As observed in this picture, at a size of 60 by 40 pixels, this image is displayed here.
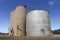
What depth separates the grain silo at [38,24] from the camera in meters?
19.1

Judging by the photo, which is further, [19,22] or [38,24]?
[19,22]

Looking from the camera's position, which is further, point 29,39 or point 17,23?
point 17,23

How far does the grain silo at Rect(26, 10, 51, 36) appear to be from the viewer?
1909 centimetres

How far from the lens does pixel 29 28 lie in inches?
797

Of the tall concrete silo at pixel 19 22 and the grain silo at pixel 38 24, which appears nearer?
the grain silo at pixel 38 24

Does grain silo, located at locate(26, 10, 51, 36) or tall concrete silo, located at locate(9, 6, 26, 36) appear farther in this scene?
tall concrete silo, located at locate(9, 6, 26, 36)

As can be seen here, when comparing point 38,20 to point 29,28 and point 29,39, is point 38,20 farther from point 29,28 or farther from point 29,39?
point 29,39

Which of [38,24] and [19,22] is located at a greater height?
[19,22]

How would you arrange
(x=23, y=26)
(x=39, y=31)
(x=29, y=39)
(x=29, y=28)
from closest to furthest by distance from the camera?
(x=29, y=39) < (x=39, y=31) < (x=29, y=28) < (x=23, y=26)

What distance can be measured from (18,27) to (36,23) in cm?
568

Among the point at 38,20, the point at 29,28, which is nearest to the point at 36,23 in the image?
the point at 38,20

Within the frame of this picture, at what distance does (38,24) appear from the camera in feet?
63.2

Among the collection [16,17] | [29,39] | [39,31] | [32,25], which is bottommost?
[29,39]

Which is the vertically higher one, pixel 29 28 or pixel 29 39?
pixel 29 28
